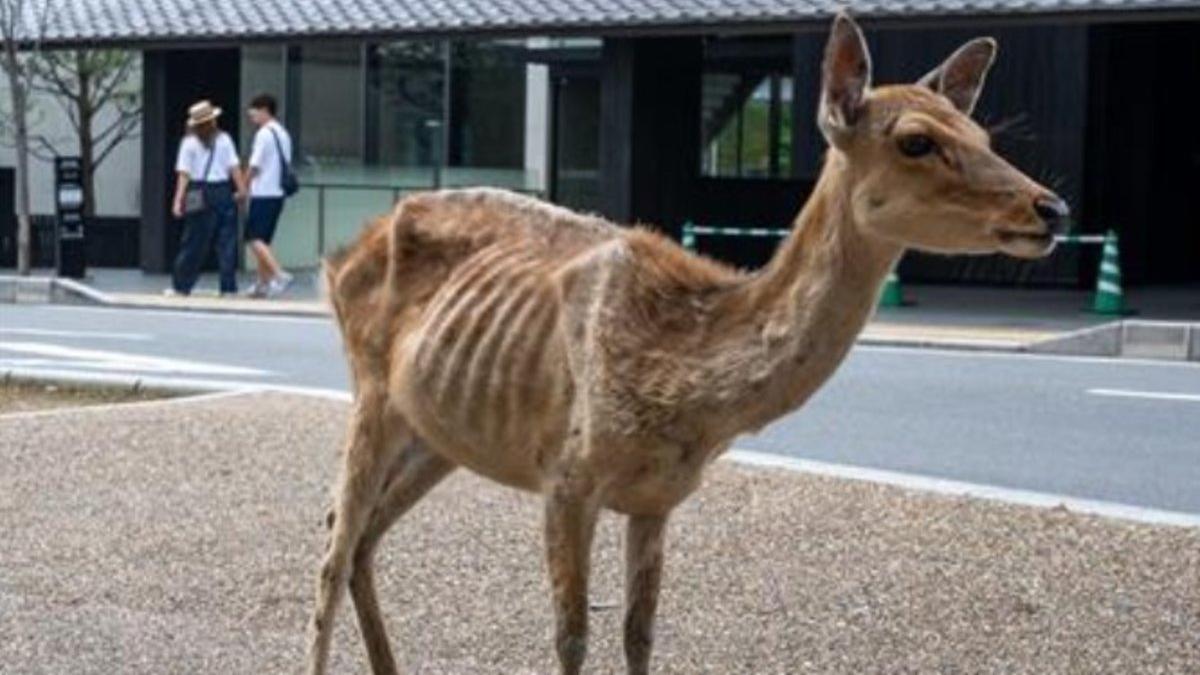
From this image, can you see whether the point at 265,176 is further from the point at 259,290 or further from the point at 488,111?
the point at 488,111

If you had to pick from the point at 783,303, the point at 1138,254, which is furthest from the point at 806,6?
the point at 783,303

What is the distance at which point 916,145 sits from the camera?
4.77 m

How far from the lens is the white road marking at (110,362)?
16766mm

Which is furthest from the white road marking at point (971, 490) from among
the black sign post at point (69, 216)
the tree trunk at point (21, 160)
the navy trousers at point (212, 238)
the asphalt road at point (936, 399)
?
the tree trunk at point (21, 160)

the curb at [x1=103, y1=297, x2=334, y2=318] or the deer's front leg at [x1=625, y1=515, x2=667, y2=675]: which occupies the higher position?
the deer's front leg at [x1=625, y1=515, x2=667, y2=675]

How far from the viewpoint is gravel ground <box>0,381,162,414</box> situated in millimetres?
14367

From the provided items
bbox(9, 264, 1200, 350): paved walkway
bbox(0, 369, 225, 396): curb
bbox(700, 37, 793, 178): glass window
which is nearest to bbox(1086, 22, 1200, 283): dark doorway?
bbox(9, 264, 1200, 350): paved walkway

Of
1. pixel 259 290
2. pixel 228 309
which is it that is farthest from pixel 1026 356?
pixel 259 290

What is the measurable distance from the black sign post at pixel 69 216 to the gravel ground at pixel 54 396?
11976mm

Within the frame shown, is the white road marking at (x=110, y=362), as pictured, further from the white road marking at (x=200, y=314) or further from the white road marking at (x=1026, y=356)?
the white road marking at (x=1026, y=356)

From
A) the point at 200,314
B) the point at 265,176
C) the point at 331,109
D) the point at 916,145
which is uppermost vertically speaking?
the point at 916,145

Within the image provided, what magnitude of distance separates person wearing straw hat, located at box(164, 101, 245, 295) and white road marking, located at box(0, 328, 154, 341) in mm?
2913

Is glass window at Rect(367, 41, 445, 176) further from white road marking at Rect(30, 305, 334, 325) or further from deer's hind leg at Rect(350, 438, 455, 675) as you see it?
deer's hind leg at Rect(350, 438, 455, 675)

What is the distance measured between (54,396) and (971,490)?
680cm
